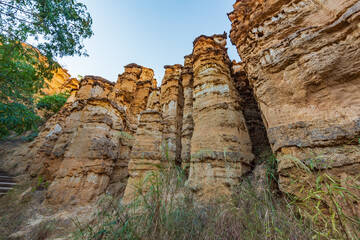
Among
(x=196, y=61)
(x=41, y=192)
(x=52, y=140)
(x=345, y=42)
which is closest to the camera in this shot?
(x=345, y=42)

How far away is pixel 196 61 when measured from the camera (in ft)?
25.3

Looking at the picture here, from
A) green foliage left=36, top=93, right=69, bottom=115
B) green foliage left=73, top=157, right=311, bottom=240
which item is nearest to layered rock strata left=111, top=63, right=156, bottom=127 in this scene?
green foliage left=36, top=93, right=69, bottom=115

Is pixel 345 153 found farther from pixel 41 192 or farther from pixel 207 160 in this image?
pixel 41 192

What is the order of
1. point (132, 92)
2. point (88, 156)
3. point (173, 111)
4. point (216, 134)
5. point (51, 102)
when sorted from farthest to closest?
point (51, 102) → point (132, 92) → point (173, 111) → point (88, 156) → point (216, 134)

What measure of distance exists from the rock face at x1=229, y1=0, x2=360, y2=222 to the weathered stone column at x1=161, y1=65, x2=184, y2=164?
5.51 m

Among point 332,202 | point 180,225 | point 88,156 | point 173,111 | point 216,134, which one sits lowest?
point 180,225

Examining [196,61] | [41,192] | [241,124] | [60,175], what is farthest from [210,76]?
[41,192]

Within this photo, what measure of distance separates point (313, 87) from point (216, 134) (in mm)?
2949

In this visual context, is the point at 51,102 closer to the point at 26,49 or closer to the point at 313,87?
the point at 26,49

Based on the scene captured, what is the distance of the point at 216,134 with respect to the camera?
511 cm

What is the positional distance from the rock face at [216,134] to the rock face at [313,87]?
1.54 m

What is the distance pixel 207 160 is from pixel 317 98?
3.38 metres

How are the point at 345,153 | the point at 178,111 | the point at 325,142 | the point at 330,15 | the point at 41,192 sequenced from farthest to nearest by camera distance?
the point at 178,111, the point at 41,192, the point at 330,15, the point at 325,142, the point at 345,153

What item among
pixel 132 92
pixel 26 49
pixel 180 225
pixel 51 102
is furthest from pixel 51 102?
pixel 180 225
